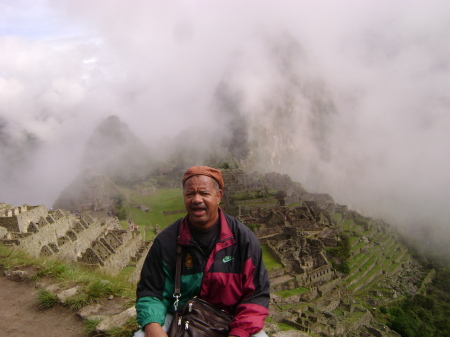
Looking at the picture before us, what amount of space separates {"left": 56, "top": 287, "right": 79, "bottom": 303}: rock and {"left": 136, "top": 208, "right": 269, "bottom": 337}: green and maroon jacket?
2.72 m

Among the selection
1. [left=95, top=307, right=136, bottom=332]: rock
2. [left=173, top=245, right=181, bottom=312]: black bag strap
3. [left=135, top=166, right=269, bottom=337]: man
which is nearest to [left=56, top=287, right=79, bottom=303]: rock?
[left=95, top=307, right=136, bottom=332]: rock

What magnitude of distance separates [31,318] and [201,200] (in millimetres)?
3879

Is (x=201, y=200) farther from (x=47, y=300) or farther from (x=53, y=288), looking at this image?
(x=53, y=288)

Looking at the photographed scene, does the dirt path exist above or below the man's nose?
below

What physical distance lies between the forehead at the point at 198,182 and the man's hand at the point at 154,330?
4.67 feet

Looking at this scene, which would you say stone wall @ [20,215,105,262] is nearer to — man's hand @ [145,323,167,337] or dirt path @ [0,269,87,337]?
dirt path @ [0,269,87,337]

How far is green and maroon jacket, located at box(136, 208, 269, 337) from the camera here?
340cm

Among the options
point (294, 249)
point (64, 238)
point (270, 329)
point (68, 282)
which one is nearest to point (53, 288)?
point (68, 282)

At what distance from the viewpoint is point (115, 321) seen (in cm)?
476

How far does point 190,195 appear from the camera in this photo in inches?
138

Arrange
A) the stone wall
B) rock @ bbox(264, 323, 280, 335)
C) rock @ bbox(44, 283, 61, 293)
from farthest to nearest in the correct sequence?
the stone wall → rock @ bbox(44, 283, 61, 293) → rock @ bbox(264, 323, 280, 335)

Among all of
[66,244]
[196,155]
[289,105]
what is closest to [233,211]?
[66,244]

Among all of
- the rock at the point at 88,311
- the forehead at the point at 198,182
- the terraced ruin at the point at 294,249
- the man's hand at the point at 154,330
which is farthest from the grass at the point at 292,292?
the forehead at the point at 198,182

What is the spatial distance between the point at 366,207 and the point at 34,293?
7925cm
